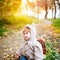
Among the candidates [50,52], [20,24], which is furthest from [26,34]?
[50,52]

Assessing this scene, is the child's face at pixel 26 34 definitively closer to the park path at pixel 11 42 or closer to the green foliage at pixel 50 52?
the park path at pixel 11 42

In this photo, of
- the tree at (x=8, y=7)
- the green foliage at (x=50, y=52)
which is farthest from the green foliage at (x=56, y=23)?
the tree at (x=8, y=7)

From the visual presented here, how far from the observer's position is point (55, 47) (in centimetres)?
271

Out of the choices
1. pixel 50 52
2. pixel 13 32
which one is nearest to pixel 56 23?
pixel 50 52

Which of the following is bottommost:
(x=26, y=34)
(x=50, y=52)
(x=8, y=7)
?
(x=50, y=52)

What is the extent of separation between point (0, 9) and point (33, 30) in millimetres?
310

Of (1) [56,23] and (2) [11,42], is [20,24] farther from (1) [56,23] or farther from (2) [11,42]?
(1) [56,23]

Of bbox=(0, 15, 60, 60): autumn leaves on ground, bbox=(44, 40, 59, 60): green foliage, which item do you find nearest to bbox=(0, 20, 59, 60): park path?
bbox=(0, 15, 60, 60): autumn leaves on ground

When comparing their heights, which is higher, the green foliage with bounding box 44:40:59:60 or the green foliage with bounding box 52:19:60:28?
the green foliage with bounding box 52:19:60:28

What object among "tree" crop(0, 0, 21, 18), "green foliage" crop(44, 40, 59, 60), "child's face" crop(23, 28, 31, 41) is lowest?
"green foliage" crop(44, 40, 59, 60)

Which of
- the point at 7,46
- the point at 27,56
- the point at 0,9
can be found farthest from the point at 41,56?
the point at 0,9

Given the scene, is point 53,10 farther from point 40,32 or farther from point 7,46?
point 7,46

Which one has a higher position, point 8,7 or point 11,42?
point 8,7

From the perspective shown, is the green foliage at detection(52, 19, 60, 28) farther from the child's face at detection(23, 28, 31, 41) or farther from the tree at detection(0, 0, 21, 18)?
the tree at detection(0, 0, 21, 18)
